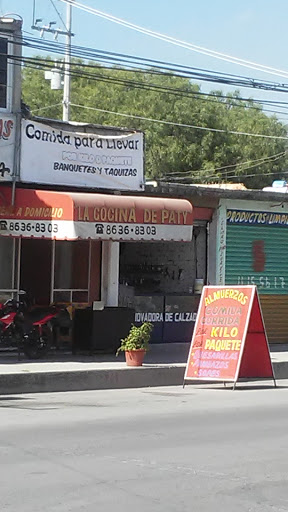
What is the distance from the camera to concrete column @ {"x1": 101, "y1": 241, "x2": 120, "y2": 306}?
20.3 meters

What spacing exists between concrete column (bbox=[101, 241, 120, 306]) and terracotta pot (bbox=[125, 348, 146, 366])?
337 centimetres

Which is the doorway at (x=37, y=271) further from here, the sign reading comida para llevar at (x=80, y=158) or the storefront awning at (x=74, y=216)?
the storefront awning at (x=74, y=216)

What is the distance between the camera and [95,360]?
59.8 ft

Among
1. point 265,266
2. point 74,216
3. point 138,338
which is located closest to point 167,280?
point 265,266

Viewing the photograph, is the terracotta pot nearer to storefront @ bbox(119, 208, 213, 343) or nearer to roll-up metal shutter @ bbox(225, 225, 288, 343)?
storefront @ bbox(119, 208, 213, 343)

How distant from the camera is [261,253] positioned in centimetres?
2261

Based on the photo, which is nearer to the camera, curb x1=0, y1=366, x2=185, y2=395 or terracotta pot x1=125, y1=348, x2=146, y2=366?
curb x1=0, y1=366, x2=185, y2=395

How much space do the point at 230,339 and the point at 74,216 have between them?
3.78 m

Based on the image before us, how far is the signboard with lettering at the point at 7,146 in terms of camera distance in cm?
1809

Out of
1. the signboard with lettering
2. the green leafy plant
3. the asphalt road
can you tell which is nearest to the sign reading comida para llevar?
the signboard with lettering

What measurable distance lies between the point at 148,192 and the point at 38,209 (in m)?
3.53

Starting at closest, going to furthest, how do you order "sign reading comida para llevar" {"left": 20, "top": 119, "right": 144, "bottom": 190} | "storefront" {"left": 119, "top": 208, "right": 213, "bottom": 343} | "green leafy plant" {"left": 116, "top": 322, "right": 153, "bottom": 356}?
1. "green leafy plant" {"left": 116, "top": 322, "right": 153, "bottom": 356}
2. "sign reading comida para llevar" {"left": 20, "top": 119, "right": 144, "bottom": 190}
3. "storefront" {"left": 119, "top": 208, "right": 213, "bottom": 343}

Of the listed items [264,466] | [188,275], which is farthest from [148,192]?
[264,466]

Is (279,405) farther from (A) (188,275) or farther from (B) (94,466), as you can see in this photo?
(A) (188,275)
